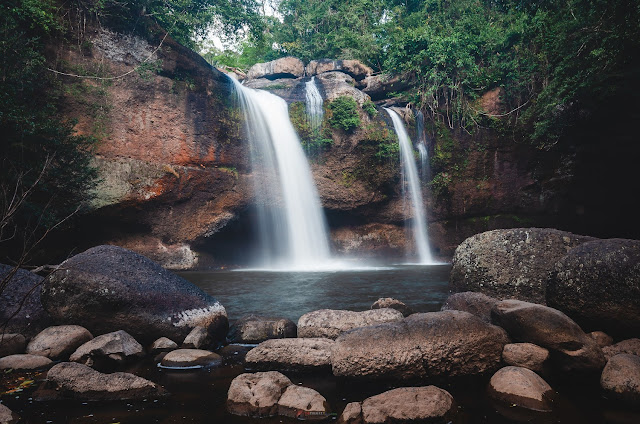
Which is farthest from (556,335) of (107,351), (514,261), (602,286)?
(107,351)

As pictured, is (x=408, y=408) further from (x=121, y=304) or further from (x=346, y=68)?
(x=346, y=68)

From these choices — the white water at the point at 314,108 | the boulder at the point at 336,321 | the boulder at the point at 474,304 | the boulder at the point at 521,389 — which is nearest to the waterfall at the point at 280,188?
the white water at the point at 314,108

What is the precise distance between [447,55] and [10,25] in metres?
17.1

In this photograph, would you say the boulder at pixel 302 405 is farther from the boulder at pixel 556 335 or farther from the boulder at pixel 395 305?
the boulder at pixel 395 305

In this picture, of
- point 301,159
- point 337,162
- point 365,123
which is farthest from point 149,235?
point 365,123

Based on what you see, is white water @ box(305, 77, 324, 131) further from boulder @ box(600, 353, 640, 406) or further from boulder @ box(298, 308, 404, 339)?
boulder @ box(600, 353, 640, 406)

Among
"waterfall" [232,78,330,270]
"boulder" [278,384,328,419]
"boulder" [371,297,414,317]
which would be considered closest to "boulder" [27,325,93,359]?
"boulder" [278,384,328,419]

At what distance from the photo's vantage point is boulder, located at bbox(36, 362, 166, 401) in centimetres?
332

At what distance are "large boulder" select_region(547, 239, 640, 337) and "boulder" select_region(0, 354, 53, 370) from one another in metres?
6.43

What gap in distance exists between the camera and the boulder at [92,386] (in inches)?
131

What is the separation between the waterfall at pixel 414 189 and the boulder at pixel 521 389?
601 inches

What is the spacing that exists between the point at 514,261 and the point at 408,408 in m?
4.24

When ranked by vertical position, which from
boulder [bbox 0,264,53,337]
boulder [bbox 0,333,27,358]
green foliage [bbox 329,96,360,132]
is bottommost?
boulder [bbox 0,333,27,358]

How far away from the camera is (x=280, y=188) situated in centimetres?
1730
